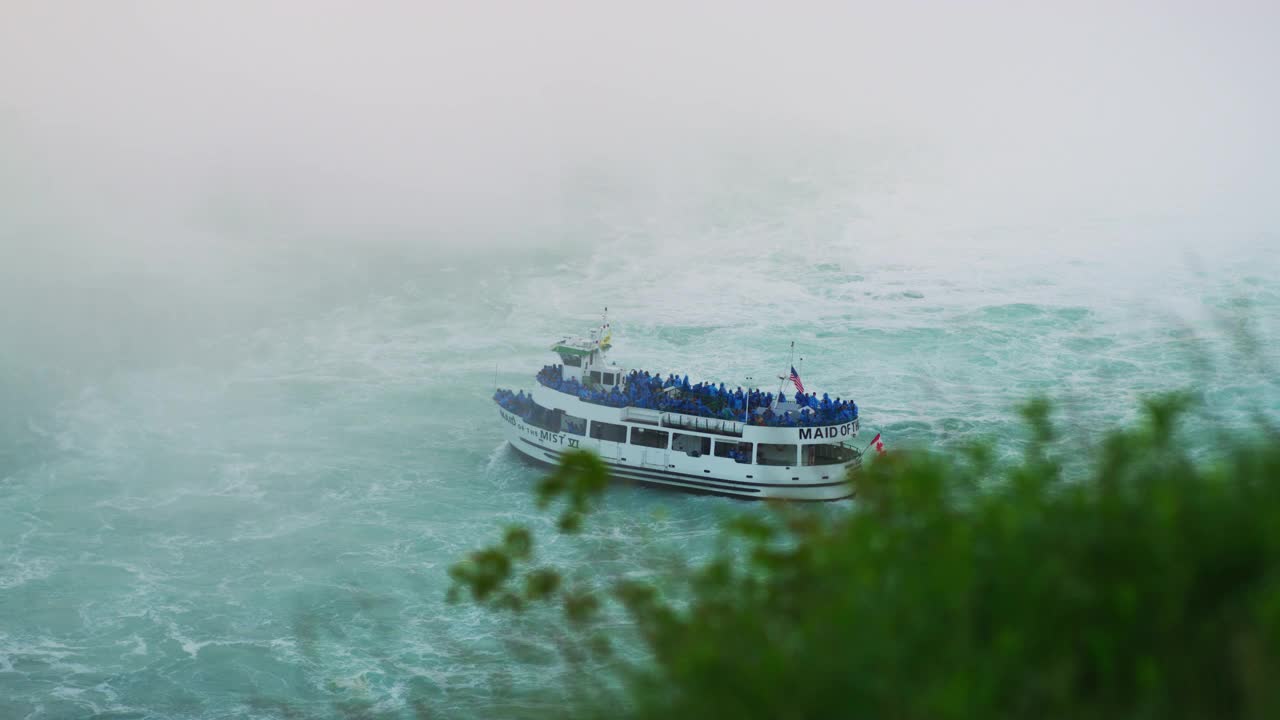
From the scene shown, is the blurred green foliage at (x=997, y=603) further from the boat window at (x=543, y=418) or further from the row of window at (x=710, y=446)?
the boat window at (x=543, y=418)

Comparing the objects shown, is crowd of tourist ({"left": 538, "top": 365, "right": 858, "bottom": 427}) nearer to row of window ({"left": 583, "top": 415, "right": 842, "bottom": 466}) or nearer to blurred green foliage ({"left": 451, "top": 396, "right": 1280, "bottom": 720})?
row of window ({"left": 583, "top": 415, "right": 842, "bottom": 466})

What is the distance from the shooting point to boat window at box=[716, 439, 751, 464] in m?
35.4

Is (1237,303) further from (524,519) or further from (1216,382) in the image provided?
(524,519)

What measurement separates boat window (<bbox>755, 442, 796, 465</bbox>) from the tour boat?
1.3 inches

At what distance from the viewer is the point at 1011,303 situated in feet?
191

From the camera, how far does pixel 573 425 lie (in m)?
37.4

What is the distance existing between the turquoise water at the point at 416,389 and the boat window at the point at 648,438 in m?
1.70

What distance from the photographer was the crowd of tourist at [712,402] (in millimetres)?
35188

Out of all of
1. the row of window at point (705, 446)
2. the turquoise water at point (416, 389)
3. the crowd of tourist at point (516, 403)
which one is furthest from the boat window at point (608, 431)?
the crowd of tourist at point (516, 403)

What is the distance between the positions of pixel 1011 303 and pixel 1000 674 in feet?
177

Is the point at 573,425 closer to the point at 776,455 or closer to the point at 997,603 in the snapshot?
the point at 776,455

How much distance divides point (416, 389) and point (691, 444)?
14.8 m

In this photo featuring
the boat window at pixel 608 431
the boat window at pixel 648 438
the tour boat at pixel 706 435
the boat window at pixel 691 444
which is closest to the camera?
the tour boat at pixel 706 435

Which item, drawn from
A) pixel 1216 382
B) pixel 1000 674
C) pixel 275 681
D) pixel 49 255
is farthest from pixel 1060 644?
pixel 49 255
